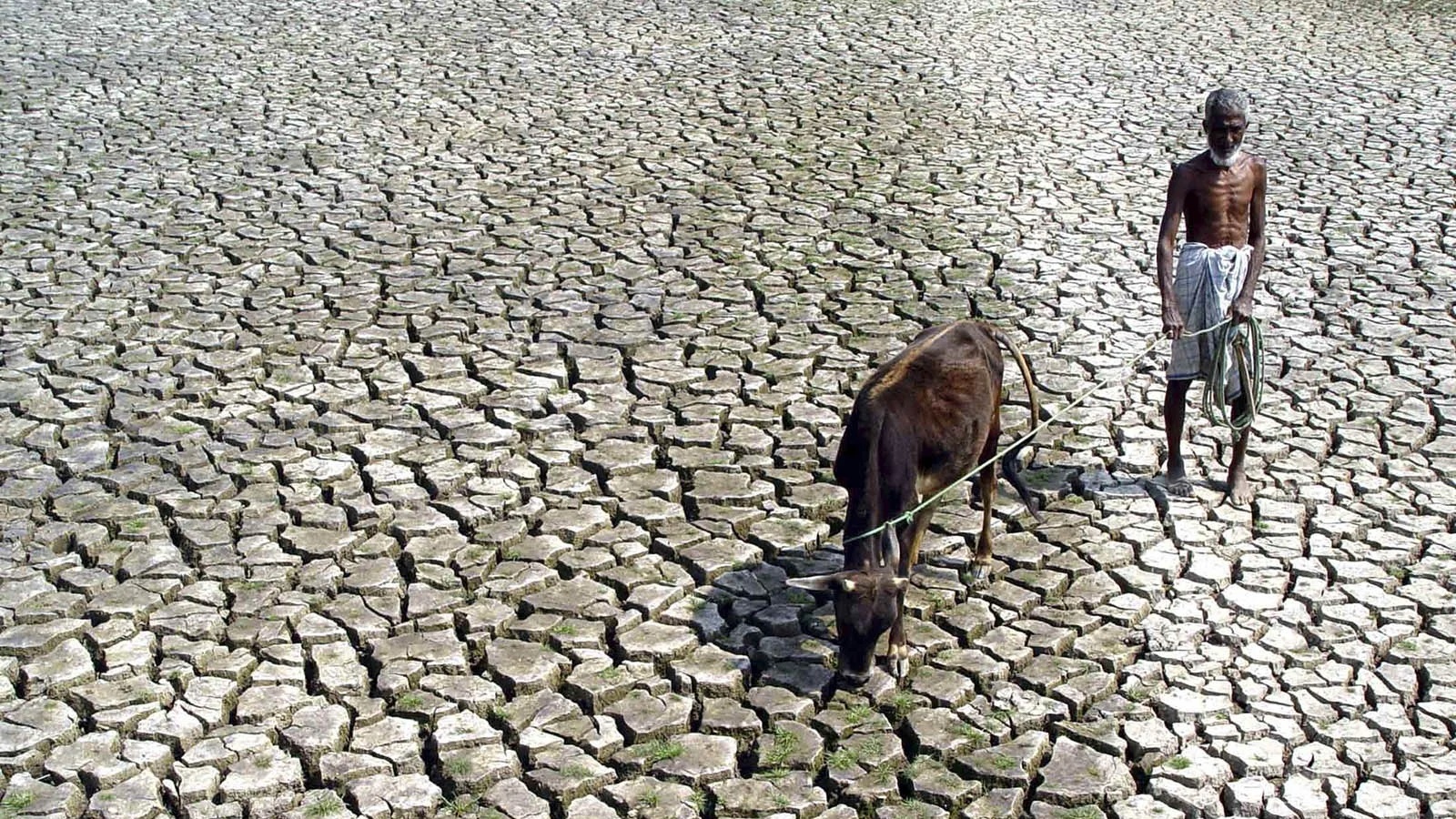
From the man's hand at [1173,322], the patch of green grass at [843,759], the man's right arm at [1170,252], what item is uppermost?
the man's right arm at [1170,252]

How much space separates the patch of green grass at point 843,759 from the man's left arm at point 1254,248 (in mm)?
3323

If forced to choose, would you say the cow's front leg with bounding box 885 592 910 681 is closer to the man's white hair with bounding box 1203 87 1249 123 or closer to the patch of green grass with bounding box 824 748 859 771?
the patch of green grass with bounding box 824 748 859 771

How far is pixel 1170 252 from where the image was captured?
26.0ft

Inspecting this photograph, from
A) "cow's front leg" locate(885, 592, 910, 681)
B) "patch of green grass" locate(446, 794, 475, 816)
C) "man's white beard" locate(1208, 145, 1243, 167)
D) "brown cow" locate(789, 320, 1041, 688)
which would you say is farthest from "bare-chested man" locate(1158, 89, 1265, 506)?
"patch of green grass" locate(446, 794, 475, 816)

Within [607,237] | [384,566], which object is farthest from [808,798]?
[607,237]

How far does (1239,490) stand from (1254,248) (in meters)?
1.25

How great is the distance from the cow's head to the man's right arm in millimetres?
2436

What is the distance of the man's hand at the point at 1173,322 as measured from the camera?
7.87 meters

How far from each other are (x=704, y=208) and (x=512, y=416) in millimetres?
3905

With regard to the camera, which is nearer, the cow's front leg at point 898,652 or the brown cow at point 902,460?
the brown cow at point 902,460

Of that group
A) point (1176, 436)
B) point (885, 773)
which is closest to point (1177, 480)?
point (1176, 436)

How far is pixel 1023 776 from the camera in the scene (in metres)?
6.00

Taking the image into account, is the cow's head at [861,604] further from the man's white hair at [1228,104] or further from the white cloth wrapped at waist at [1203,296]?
the man's white hair at [1228,104]

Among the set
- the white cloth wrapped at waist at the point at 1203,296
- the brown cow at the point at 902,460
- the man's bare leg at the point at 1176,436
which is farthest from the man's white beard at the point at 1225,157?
the brown cow at the point at 902,460
